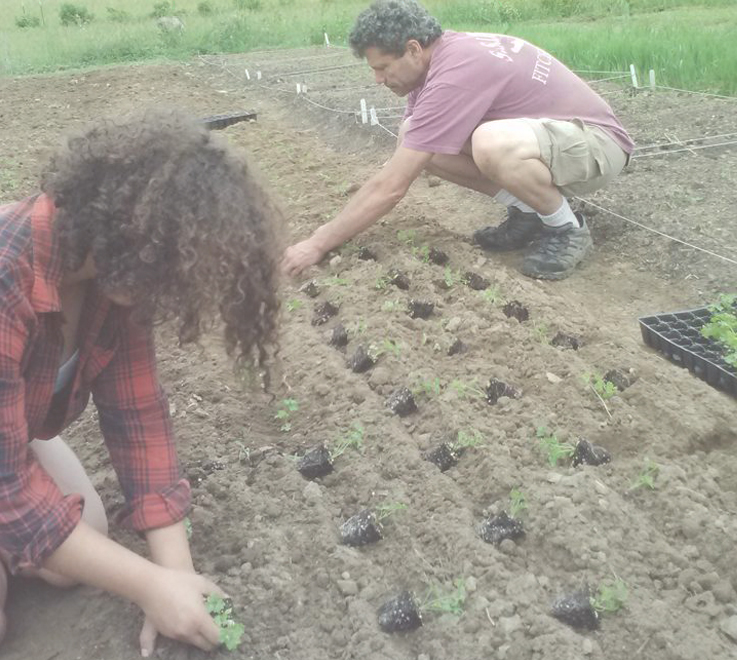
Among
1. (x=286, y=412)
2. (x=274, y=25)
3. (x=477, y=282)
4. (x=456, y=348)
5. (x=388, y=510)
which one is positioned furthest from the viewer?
(x=274, y=25)

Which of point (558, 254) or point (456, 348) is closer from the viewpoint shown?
point (456, 348)

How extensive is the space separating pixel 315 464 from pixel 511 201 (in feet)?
6.63

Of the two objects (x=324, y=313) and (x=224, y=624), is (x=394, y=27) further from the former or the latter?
(x=224, y=624)

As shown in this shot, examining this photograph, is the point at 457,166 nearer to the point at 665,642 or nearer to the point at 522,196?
the point at 522,196

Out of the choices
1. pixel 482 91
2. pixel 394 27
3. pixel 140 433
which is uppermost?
pixel 394 27

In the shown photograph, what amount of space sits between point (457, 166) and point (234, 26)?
10.1m

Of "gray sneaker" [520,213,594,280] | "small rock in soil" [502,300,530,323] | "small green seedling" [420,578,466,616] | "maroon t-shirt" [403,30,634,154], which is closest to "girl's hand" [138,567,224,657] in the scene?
"small green seedling" [420,578,466,616]

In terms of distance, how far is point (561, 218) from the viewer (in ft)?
12.6

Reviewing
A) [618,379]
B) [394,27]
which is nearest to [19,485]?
[618,379]

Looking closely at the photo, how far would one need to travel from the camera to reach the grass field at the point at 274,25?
10.5 metres

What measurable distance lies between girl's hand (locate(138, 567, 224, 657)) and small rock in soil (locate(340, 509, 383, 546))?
20.3 inches

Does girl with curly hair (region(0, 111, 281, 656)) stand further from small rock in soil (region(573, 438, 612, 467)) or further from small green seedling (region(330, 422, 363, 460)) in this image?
small rock in soil (region(573, 438, 612, 467))

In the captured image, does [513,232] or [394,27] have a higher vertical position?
[394,27]

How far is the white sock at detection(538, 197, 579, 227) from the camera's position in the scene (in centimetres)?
384
